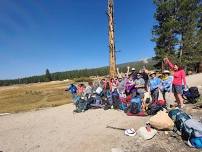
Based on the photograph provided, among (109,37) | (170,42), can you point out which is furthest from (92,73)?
(109,37)

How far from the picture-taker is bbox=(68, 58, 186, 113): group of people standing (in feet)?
40.0

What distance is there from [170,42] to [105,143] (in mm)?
30097

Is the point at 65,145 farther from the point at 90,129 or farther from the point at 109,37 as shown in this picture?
the point at 109,37

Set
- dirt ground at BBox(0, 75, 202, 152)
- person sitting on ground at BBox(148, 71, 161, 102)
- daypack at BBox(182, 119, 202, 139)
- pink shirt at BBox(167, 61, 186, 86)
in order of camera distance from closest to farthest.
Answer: daypack at BBox(182, 119, 202, 139), dirt ground at BBox(0, 75, 202, 152), pink shirt at BBox(167, 61, 186, 86), person sitting on ground at BBox(148, 71, 161, 102)

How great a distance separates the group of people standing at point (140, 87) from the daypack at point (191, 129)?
3549 millimetres

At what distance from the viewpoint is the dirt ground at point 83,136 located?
27.9ft

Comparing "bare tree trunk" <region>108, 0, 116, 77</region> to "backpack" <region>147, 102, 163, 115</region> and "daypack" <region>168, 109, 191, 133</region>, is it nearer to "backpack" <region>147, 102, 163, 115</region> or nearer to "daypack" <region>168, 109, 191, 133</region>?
"backpack" <region>147, 102, 163, 115</region>


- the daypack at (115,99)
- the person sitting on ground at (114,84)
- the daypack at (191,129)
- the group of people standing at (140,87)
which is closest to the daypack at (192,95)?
the group of people standing at (140,87)

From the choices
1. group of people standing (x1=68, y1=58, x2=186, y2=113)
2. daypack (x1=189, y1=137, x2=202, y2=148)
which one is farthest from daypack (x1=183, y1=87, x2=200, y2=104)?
daypack (x1=189, y1=137, x2=202, y2=148)

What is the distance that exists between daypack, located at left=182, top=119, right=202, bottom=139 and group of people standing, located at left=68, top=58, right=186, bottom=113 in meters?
3.55

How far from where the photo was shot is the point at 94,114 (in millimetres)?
13438

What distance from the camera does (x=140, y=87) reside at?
14484 mm

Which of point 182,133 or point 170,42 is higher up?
point 170,42

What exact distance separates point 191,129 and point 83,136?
3690mm
